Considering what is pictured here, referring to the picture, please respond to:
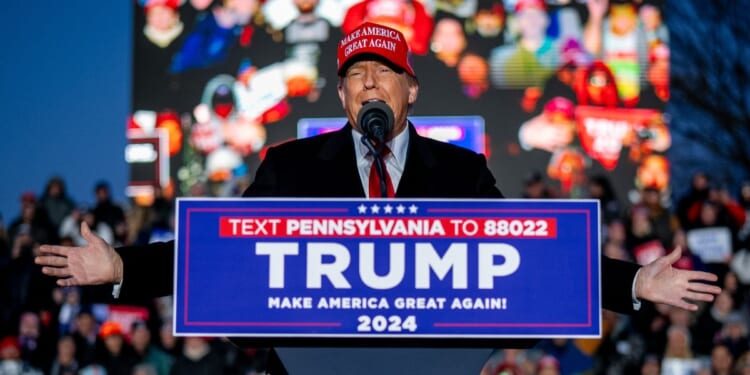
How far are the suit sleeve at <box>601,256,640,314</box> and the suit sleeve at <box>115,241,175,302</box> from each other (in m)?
1.03

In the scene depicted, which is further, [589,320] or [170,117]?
[170,117]

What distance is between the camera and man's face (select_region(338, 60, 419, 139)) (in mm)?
3359

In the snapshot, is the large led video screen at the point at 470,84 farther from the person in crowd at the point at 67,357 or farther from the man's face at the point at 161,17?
the person in crowd at the point at 67,357

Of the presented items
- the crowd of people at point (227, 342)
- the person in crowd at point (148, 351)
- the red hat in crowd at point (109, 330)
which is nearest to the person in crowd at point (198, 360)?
the crowd of people at point (227, 342)

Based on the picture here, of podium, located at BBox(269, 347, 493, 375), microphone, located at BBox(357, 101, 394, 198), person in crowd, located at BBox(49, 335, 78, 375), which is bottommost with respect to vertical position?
podium, located at BBox(269, 347, 493, 375)

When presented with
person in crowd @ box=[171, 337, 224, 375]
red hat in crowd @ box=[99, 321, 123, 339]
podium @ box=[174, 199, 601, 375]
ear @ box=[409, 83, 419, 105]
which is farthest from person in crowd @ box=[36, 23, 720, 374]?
red hat in crowd @ box=[99, 321, 123, 339]

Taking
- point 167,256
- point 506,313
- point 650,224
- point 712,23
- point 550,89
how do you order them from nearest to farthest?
1. point 506,313
2. point 167,256
3. point 650,224
4. point 550,89
5. point 712,23

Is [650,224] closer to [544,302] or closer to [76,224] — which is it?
[76,224]

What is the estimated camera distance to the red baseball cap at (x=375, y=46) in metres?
3.39

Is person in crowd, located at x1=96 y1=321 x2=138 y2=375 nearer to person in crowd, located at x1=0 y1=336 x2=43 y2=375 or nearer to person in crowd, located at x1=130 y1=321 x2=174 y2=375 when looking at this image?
person in crowd, located at x1=130 y1=321 x2=174 y2=375

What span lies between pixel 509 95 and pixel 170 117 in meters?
4.15

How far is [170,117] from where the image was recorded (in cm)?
1653

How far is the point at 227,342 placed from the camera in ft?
36.5

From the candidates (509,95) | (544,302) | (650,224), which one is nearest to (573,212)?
(544,302)
